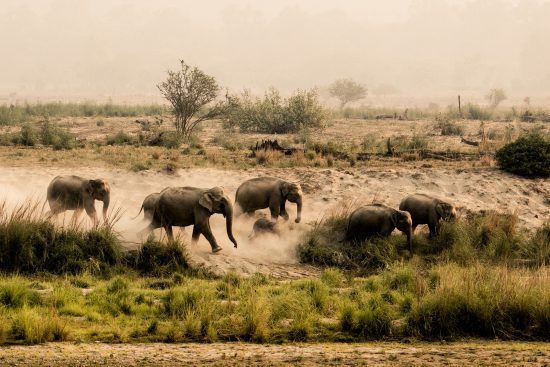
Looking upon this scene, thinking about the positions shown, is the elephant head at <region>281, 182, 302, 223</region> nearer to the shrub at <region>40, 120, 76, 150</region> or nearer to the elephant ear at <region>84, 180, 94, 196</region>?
the elephant ear at <region>84, 180, 94, 196</region>

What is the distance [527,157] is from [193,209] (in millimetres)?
11623

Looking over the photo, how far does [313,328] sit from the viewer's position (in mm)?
11305

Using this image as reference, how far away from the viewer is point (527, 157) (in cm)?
2273

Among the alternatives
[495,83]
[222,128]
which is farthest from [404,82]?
[222,128]

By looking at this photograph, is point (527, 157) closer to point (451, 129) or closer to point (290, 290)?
point (290, 290)

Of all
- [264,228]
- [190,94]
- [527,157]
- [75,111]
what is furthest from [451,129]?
[75,111]

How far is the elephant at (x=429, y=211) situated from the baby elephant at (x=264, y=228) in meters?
3.13

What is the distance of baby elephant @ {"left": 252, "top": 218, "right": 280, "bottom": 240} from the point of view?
17156mm

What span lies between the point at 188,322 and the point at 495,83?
187920 millimetres

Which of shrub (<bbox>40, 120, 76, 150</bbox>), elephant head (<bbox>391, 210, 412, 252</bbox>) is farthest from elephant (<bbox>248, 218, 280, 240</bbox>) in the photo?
shrub (<bbox>40, 120, 76, 150</bbox>)

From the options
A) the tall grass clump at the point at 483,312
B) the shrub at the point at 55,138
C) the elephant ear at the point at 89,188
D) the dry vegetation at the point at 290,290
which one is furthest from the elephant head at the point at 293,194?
the shrub at the point at 55,138

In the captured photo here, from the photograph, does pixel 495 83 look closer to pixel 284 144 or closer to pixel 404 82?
pixel 404 82

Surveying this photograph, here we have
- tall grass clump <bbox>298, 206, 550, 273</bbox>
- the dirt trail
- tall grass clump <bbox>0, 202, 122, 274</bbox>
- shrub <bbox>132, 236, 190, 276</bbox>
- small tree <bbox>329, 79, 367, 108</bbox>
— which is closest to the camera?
tall grass clump <bbox>0, 202, 122, 274</bbox>

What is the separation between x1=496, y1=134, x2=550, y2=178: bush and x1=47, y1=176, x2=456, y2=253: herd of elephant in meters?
6.03
